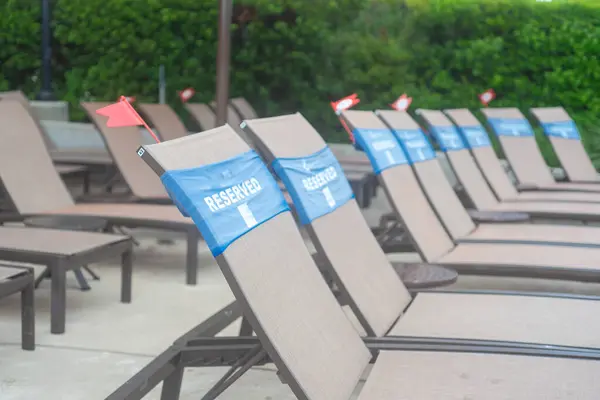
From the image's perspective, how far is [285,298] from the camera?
2.38 m

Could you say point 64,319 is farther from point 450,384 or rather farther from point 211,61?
point 211,61

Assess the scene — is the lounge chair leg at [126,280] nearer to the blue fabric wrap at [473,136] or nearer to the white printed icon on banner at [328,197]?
the white printed icon on banner at [328,197]

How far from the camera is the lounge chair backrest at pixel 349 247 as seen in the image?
293 centimetres

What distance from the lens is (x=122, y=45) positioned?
12.0 m

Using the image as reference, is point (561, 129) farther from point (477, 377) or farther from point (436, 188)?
point (477, 377)

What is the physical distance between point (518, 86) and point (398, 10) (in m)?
1.85

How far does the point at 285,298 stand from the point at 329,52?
9645 mm

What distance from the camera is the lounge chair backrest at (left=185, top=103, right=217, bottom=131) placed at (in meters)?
9.59

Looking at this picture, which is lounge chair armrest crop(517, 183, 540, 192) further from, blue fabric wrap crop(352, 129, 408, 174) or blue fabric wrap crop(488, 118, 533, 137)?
blue fabric wrap crop(352, 129, 408, 174)

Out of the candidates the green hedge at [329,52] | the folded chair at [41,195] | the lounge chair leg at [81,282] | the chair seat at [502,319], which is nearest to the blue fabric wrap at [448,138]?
the folded chair at [41,195]

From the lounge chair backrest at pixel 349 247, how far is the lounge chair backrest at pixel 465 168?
271cm

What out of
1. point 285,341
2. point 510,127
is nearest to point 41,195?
Answer: point 285,341

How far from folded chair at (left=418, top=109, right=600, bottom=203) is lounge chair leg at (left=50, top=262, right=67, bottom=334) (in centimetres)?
286

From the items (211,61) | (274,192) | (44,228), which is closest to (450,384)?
(274,192)
